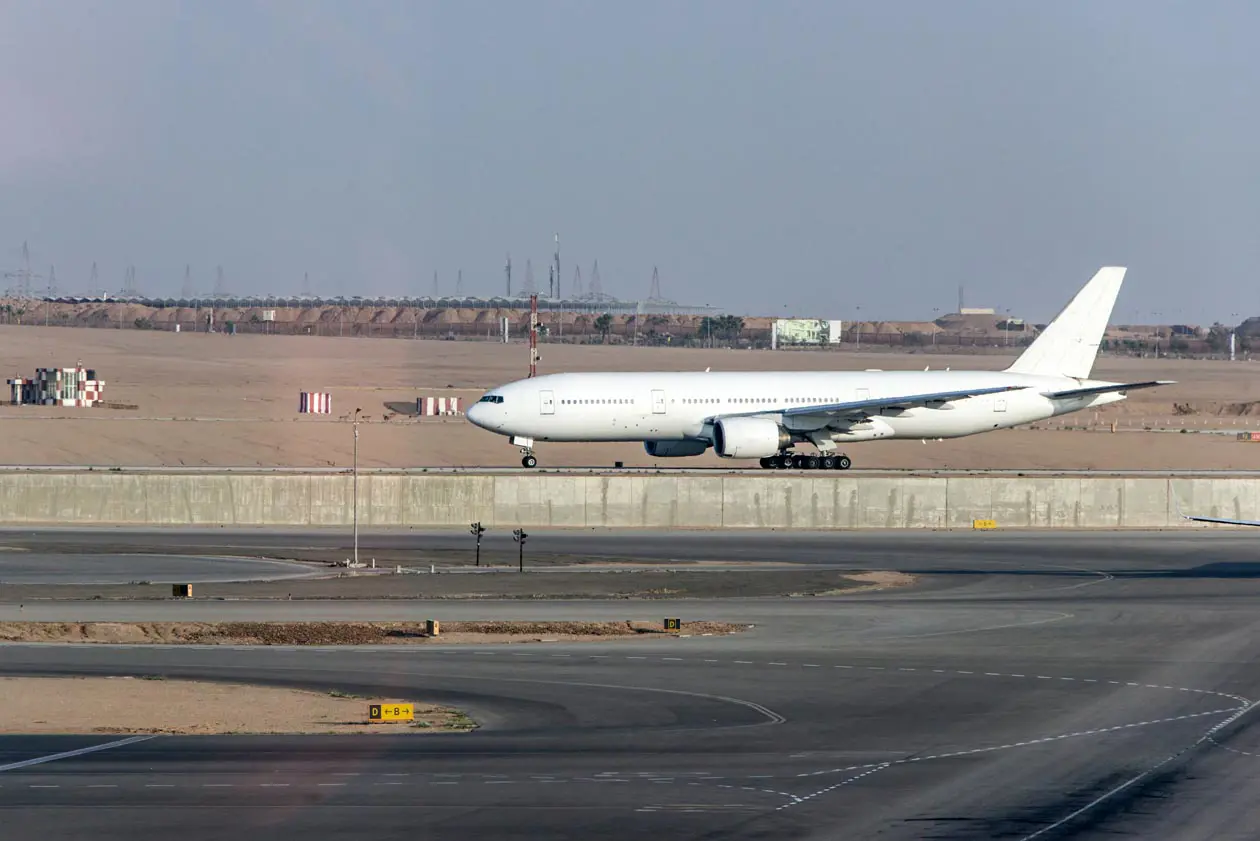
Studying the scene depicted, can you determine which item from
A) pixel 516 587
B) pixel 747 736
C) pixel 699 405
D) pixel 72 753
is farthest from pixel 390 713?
pixel 699 405

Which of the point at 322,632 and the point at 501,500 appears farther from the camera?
the point at 501,500

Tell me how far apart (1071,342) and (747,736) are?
6082 cm

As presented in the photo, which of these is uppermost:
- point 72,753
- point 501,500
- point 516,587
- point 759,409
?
point 759,409

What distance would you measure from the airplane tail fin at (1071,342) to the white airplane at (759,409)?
8.40 ft

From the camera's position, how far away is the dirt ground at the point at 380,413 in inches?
3888

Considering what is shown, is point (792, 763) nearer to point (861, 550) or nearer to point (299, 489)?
point (861, 550)

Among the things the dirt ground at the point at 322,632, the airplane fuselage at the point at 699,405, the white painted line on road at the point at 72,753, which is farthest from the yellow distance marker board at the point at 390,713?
the airplane fuselage at the point at 699,405

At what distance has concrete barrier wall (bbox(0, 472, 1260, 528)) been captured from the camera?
7456 cm

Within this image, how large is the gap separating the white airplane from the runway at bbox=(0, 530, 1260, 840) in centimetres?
2871

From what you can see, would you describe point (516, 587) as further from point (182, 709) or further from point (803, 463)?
point (803, 463)

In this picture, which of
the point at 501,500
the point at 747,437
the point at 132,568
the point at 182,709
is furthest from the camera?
the point at 747,437

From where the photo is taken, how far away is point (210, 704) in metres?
33.4

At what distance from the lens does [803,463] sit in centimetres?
8238

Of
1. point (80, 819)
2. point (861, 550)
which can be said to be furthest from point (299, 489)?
point (80, 819)
